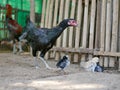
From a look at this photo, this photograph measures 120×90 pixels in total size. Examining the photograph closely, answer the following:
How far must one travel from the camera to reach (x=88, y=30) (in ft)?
31.8

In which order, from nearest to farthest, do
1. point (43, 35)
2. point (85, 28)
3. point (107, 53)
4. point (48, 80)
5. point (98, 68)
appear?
1. point (48, 80)
2. point (43, 35)
3. point (98, 68)
4. point (107, 53)
5. point (85, 28)

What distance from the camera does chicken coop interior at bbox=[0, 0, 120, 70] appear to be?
920cm

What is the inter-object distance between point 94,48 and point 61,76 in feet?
9.32

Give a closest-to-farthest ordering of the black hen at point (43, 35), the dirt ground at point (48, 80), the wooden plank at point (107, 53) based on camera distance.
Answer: the dirt ground at point (48, 80), the black hen at point (43, 35), the wooden plank at point (107, 53)

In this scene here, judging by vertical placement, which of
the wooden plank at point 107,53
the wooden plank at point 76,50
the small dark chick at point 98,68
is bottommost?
the small dark chick at point 98,68

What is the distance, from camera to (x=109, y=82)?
20.5ft

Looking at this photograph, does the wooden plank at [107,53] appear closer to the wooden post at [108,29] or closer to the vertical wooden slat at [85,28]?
the wooden post at [108,29]

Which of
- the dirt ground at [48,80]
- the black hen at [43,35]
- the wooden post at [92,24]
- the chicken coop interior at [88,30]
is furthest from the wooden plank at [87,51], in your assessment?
the dirt ground at [48,80]

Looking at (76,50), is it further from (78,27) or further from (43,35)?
(43,35)

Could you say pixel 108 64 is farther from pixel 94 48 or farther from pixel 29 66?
pixel 29 66

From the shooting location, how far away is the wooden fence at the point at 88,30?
9203 millimetres

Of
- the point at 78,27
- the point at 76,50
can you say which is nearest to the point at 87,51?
the point at 76,50

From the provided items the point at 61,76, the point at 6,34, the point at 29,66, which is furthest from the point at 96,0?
the point at 6,34

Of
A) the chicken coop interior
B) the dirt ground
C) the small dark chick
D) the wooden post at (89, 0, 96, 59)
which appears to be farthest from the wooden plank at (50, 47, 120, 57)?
the dirt ground
